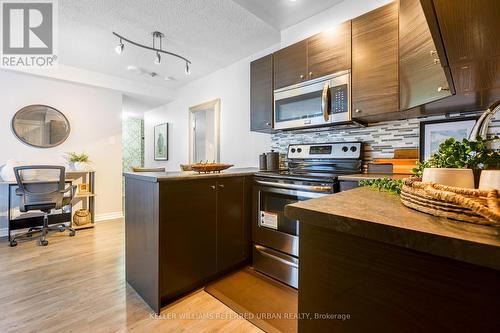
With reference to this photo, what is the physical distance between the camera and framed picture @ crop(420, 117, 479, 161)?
1.62 metres

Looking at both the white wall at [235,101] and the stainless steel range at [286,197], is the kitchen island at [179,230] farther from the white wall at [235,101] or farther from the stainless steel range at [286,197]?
the white wall at [235,101]

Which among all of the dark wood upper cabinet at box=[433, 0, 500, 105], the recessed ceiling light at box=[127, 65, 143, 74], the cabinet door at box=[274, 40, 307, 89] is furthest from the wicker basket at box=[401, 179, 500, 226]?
the recessed ceiling light at box=[127, 65, 143, 74]

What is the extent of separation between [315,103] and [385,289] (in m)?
1.80

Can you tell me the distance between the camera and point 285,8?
2.21 meters

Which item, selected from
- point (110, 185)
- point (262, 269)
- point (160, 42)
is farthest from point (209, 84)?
point (262, 269)

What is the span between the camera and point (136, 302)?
5.57 ft

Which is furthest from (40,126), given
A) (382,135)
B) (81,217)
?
(382,135)

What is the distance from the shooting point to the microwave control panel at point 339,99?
1.90 m

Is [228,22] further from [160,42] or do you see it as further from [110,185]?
[110,185]

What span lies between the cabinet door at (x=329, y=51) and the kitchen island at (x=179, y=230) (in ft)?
3.88

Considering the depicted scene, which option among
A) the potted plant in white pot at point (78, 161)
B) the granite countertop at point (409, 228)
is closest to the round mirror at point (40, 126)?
the potted plant in white pot at point (78, 161)

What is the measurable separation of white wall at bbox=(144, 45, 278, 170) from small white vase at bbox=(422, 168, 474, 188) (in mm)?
2288

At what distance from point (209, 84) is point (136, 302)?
3.25 m

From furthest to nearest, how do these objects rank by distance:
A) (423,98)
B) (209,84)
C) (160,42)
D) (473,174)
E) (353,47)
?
(209,84), (160,42), (353,47), (423,98), (473,174)
